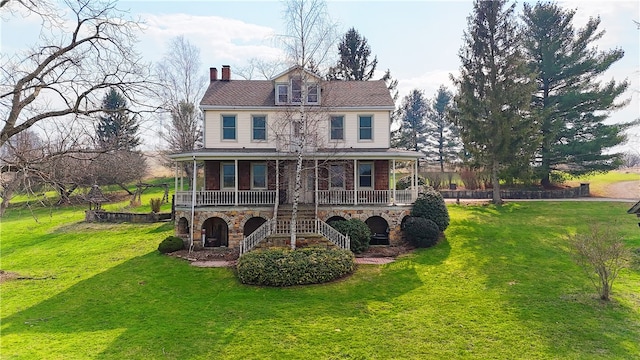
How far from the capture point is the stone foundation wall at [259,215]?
18281mm

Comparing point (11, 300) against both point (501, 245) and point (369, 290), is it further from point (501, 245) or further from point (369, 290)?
point (501, 245)

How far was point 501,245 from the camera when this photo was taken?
676 inches

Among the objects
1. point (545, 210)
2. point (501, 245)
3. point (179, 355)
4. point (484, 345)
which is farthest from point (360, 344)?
point (545, 210)

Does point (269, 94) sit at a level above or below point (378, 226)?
above

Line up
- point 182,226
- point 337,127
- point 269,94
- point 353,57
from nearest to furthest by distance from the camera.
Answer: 1. point 182,226
2. point 337,127
3. point 269,94
4. point 353,57

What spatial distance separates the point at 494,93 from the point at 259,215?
1978cm

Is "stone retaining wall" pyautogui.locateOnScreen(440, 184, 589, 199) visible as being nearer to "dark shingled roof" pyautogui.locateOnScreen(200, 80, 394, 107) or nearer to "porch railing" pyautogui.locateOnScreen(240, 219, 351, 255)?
"dark shingled roof" pyautogui.locateOnScreen(200, 80, 394, 107)

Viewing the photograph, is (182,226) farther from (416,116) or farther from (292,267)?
(416,116)

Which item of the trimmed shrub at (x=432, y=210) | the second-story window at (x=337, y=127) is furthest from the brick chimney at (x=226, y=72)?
the trimmed shrub at (x=432, y=210)

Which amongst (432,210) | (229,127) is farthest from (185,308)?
(432,210)

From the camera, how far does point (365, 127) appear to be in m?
21.1

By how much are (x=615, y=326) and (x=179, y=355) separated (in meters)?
11.1

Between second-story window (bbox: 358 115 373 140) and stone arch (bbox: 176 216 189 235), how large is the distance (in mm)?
10684

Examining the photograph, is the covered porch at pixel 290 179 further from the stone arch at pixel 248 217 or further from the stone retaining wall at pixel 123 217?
the stone retaining wall at pixel 123 217
